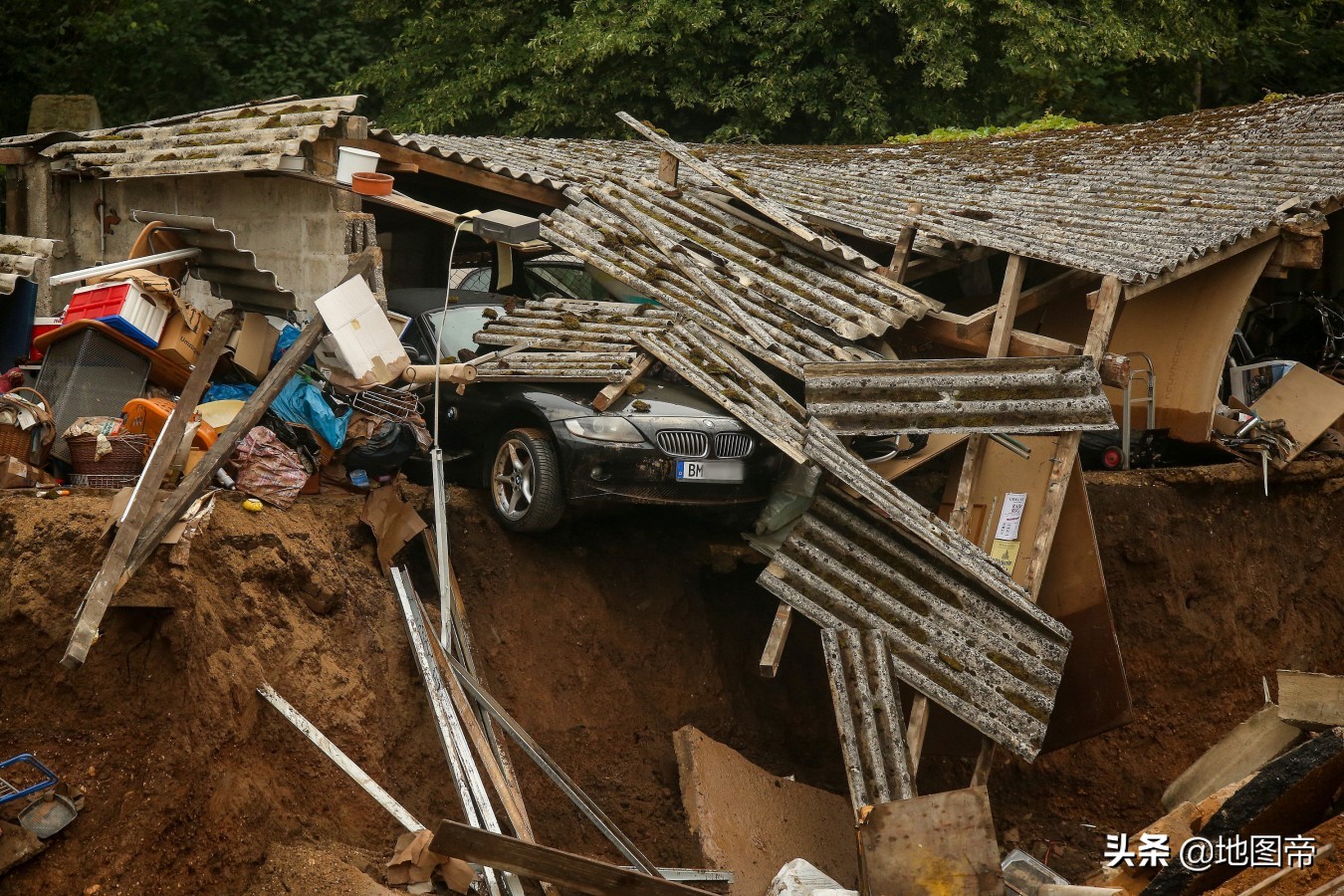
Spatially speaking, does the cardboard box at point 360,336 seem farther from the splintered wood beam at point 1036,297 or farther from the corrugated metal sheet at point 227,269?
the splintered wood beam at point 1036,297

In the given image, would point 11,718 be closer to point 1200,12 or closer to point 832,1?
point 832,1

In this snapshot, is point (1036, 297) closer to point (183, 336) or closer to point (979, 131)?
point (183, 336)

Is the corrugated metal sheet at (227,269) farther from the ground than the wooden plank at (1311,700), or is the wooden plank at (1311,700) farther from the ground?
the corrugated metal sheet at (227,269)

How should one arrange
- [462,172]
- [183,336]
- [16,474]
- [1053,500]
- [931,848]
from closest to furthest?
[931,848] < [16,474] < [1053,500] < [183,336] < [462,172]

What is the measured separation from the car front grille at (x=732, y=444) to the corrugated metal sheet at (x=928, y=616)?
2.11ft

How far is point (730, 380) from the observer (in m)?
9.41

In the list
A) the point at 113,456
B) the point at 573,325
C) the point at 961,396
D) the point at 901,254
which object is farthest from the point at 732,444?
→ the point at 113,456

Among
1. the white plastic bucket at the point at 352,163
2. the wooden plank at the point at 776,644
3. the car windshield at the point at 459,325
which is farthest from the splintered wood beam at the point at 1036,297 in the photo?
the white plastic bucket at the point at 352,163

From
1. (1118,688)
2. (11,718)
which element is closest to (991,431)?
(1118,688)

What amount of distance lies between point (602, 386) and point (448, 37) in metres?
13.9

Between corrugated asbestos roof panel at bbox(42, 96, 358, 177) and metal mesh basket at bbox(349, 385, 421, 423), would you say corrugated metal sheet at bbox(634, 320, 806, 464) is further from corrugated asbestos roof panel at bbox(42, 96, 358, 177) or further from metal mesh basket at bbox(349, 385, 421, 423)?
corrugated asbestos roof panel at bbox(42, 96, 358, 177)

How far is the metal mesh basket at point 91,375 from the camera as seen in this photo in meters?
9.05

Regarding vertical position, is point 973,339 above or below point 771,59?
below

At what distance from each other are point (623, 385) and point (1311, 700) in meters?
5.18
